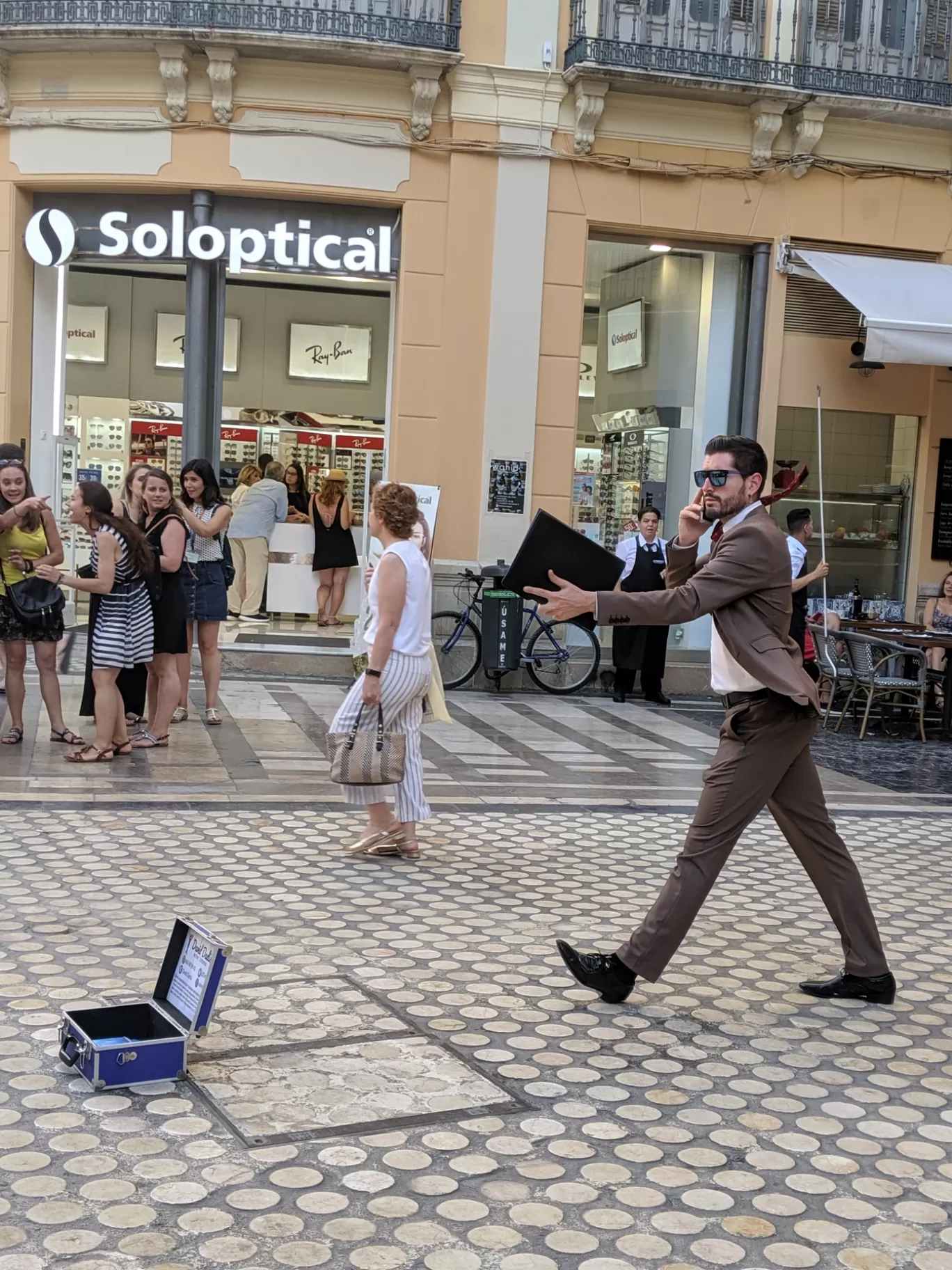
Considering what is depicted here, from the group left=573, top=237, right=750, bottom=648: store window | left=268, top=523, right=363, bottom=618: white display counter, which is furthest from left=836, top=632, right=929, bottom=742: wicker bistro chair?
left=268, top=523, right=363, bottom=618: white display counter

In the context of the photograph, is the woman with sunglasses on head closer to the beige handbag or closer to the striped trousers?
the striped trousers

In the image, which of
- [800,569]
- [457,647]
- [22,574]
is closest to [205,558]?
[22,574]

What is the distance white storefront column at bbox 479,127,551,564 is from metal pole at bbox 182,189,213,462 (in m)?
2.93

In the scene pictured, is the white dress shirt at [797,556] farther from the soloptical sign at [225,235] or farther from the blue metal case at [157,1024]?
the blue metal case at [157,1024]

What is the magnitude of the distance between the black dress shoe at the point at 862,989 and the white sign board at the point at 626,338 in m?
10.8

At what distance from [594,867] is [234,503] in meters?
9.90

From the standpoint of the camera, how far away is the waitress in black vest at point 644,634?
1337 cm

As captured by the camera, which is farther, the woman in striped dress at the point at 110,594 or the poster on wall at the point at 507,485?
the poster on wall at the point at 507,485

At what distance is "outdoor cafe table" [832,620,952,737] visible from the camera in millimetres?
12023

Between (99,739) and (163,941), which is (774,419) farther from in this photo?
(163,941)

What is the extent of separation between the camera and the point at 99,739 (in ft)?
28.5

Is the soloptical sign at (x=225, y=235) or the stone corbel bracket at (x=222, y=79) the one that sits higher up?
the stone corbel bracket at (x=222, y=79)

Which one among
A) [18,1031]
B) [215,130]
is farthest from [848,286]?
[18,1031]

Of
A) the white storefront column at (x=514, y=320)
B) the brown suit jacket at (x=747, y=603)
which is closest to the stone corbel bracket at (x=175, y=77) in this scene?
the white storefront column at (x=514, y=320)
